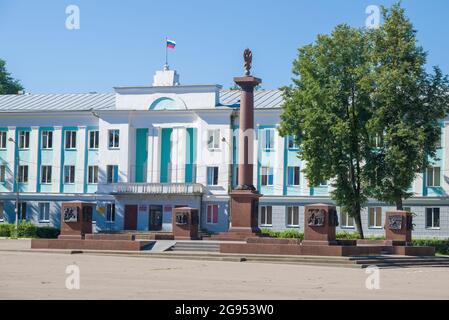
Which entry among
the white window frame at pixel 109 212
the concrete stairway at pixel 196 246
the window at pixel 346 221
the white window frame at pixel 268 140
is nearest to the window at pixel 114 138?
the white window frame at pixel 109 212

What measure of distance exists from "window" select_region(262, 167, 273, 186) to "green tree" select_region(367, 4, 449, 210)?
50.9 feet

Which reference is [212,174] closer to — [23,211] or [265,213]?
[265,213]

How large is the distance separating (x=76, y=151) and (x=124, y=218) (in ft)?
23.3

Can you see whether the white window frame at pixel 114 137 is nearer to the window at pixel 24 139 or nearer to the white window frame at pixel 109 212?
the white window frame at pixel 109 212

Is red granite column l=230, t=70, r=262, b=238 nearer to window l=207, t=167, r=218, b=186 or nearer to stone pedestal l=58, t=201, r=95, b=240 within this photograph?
stone pedestal l=58, t=201, r=95, b=240

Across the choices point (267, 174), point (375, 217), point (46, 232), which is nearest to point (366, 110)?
point (375, 217)

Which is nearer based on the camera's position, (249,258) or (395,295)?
(395,295)

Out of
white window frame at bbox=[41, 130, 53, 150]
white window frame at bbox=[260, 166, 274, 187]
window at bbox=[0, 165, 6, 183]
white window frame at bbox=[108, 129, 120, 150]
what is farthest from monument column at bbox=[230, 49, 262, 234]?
window at bbox=[0, 165, 6, 183]

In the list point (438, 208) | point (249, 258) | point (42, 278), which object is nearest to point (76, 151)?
point (438, 208)

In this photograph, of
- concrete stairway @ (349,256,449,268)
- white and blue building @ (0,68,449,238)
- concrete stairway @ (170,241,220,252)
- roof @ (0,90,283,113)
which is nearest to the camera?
concrete stairway @ (349,256,449,268)

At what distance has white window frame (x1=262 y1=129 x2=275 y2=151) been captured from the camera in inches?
2438

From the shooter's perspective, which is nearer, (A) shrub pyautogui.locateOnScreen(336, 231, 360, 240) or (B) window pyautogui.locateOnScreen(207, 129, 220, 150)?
(A) shrub pyautogui.locateOnScreen(336, 231, 360, 240)
